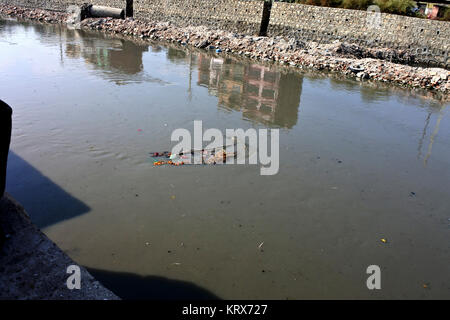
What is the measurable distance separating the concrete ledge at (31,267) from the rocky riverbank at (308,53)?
13926 mm

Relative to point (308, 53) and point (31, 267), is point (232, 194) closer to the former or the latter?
point (31, 267)

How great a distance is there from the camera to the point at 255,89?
11164mm

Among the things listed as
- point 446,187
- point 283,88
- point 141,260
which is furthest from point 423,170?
point 283,88

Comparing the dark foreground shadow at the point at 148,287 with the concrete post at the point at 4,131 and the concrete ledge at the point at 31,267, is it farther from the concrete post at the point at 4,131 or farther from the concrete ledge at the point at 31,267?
the concrete post at the point at 4,131

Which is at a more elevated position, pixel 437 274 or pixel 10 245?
pixel 10 245

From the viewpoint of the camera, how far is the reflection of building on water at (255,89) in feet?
28.9

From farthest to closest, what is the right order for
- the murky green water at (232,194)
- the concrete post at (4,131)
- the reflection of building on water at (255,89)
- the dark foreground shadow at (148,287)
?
the reflection of building on water at (255,89)
the murky green water at (232,194)
the dark foreground shadow at (148,287)
the concrete post at (4,131)

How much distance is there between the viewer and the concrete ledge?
228 centimetres

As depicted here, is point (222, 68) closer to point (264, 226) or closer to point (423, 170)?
point (423, 170)

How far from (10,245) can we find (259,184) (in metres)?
3.54

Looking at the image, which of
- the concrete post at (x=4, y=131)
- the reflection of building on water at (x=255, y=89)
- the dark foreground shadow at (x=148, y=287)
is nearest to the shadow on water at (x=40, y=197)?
the dark foreground shadow at (x=148, y=287)

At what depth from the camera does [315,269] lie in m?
3.70

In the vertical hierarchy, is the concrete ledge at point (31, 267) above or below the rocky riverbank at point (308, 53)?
below

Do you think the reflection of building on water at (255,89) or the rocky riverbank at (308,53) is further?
the rocky riverbank at (308,53)
